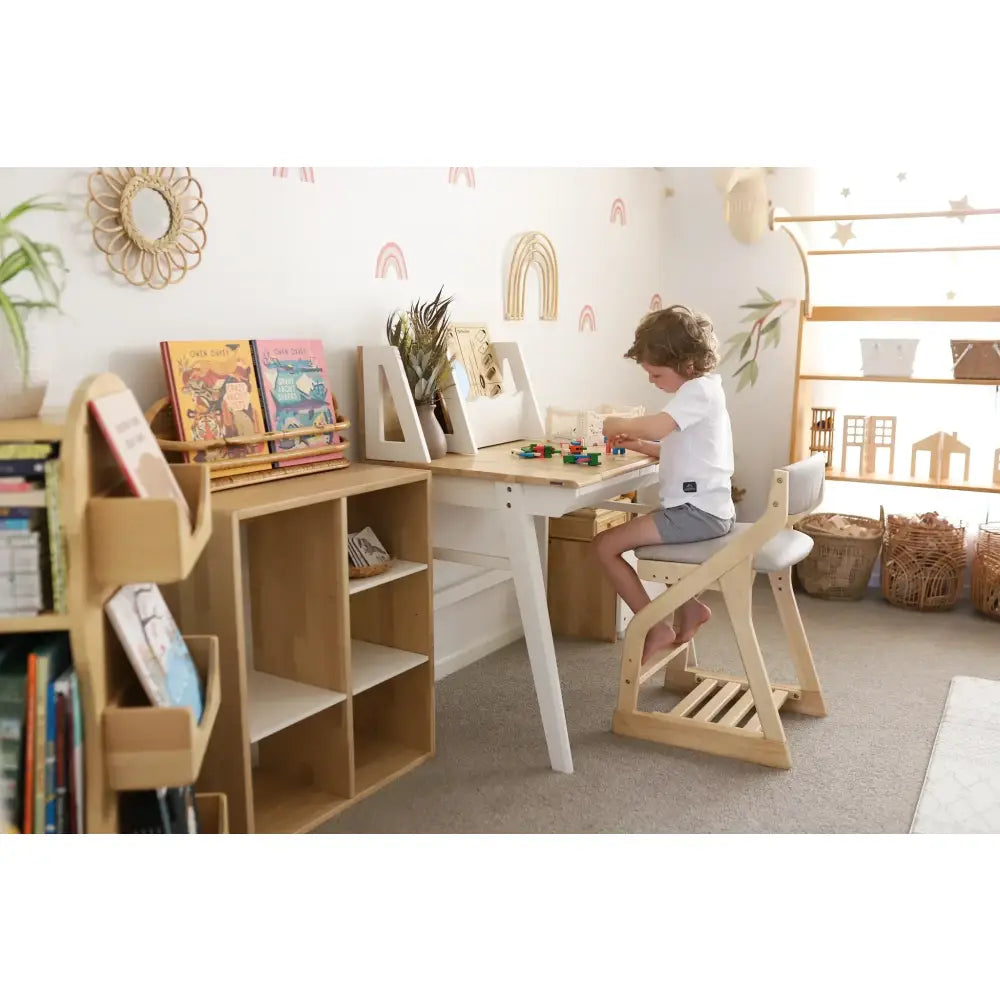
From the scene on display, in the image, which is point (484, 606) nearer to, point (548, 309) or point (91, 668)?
point (548, 309)

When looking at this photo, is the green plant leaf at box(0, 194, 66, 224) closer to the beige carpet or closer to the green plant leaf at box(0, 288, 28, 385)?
the green plant leaf at box(0, 288, 28, 385)

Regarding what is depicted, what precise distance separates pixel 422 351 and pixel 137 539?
46.6 inches

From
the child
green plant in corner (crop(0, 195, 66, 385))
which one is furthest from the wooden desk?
green plant in corner (crop(0, 195, 66, 385))

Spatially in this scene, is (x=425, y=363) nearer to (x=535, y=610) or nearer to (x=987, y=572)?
(x=535, y=610)

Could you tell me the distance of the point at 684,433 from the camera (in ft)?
7.74

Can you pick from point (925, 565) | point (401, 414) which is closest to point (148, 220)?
point (401, 414)

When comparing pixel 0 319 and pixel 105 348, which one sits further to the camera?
pixel 105 348

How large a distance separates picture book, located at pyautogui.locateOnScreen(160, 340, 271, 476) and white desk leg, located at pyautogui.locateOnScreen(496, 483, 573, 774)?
0.53 metres

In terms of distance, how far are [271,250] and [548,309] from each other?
1220mm
